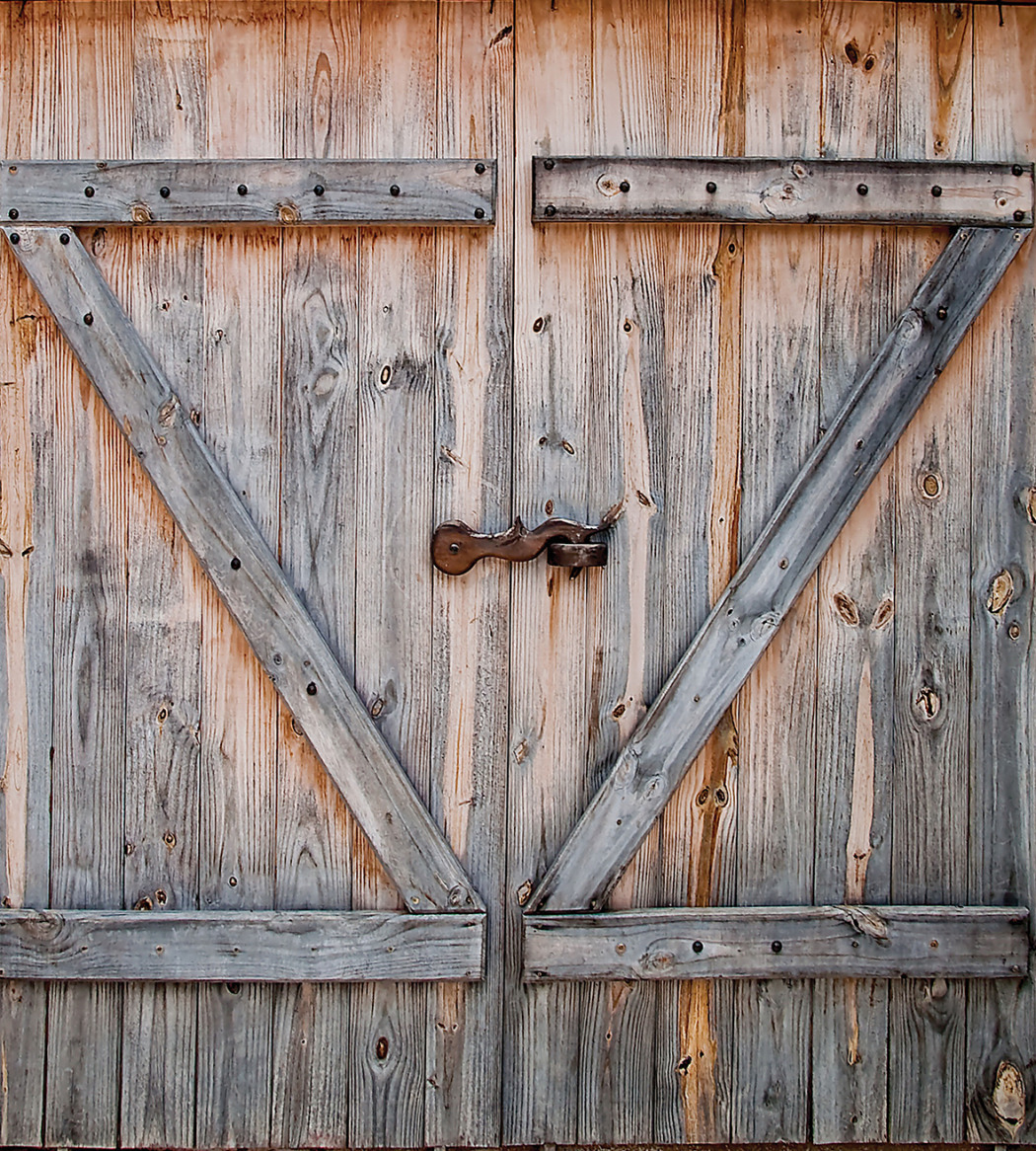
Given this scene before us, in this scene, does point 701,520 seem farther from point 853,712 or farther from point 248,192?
point 248,192

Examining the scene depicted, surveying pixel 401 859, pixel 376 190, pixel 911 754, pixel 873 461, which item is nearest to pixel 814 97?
pixel 873 461

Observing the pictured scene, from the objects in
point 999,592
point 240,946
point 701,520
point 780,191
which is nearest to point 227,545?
point 240,946

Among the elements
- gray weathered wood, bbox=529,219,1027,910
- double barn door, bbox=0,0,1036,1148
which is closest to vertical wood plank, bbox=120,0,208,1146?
double barn door, bbox=0,0,1036,1148

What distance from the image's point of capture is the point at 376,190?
2.16 m

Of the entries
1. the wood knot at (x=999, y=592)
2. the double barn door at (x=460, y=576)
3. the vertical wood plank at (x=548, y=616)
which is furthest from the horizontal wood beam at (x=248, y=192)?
the wood knot at (x=999, y=592)

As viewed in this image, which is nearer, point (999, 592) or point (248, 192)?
point (248, 192)

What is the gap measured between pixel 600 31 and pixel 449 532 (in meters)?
1.13

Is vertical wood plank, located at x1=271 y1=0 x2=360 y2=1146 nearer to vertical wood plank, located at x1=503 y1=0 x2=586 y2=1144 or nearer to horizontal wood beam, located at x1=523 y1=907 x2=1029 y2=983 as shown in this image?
vertical wood plank, located at x1=503 y1=0 x2=586 y2=1144

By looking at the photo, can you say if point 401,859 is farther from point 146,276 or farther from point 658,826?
point 146,276

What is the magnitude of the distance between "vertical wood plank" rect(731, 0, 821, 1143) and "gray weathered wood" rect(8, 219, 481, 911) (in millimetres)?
765

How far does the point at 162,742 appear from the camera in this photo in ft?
7.30

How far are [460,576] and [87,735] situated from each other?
0.89 metres

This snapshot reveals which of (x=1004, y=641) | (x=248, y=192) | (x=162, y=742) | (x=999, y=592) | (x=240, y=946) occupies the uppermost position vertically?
(x=248, y=192)

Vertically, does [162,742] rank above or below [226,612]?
below
